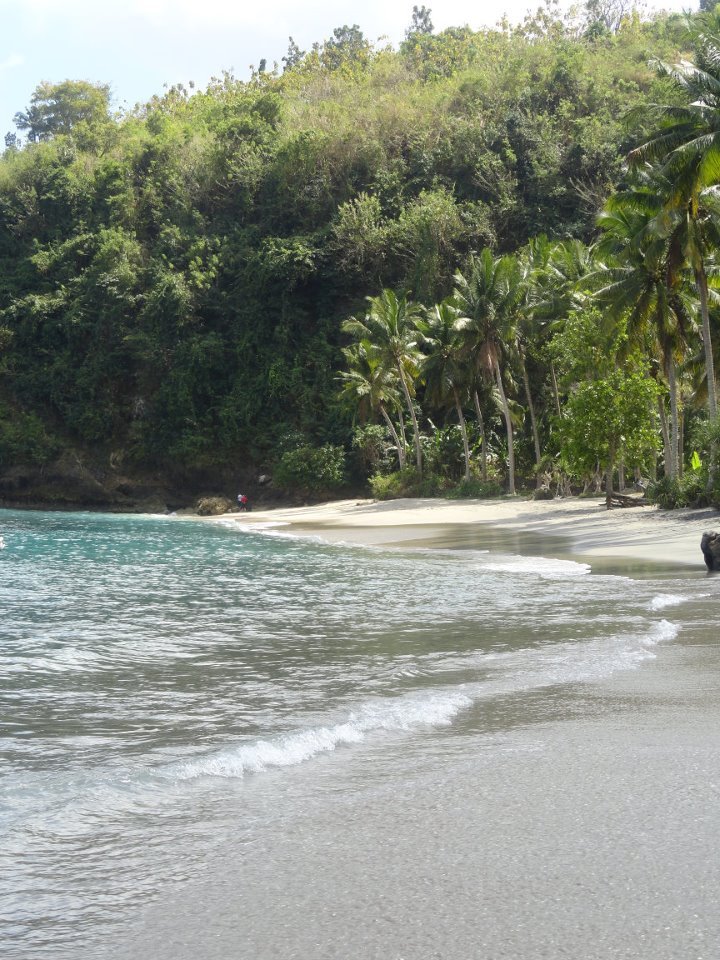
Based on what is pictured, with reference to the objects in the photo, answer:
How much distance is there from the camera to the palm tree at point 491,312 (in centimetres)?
3756

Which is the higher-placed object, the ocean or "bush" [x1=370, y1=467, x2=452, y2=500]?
"bush" [x1=370, y1=467, x2=452, y2=500]

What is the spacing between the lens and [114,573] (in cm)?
1853

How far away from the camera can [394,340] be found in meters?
42.0

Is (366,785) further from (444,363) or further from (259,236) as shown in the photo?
(259,236)

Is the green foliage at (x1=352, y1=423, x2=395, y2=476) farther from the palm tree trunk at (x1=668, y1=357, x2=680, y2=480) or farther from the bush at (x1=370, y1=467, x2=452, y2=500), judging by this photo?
the palm tree trunk at (x1=668, y1=357, x2=680, y2=480)

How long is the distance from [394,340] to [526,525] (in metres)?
16.6

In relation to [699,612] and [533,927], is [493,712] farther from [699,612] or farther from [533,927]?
[699,612]

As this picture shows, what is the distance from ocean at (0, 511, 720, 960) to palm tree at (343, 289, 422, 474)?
3102 centimetres

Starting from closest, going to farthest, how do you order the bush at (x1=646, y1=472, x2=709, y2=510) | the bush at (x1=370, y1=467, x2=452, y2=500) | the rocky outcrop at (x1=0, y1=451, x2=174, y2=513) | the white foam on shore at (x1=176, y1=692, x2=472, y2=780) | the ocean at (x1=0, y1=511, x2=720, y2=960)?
the ocean at (x1=0, y1=511, x2=720, y2=960), the white foam on shore at (x1=176, y1=692, x2=472, y2=780), the bush at (x1=646, y1=472, x2=709, y2=510), the bush at (x1=370, y1=467, x2=452, y2=500), the rocky outcrop at (x1=0, y1=451, x2=174, y2=513)

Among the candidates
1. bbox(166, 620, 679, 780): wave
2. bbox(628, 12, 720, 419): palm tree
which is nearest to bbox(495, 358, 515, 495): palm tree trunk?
bbox(628, 12, 720, 419): palm tree

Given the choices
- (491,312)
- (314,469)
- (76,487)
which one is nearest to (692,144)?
(491,312)

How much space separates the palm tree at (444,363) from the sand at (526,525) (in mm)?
4963

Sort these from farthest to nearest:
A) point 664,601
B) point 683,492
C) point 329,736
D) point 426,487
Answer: point 426,487
point 683,492
point 664,601
point 329,736

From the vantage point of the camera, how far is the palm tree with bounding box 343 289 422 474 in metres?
42.0
